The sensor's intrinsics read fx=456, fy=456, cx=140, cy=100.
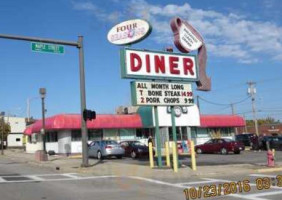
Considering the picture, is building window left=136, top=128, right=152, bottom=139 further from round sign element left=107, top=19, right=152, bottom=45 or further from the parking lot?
round sign element left=107, top=19, right=152, bottom=45

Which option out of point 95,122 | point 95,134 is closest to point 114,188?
point 95,122

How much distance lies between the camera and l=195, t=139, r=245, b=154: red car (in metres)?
38.1

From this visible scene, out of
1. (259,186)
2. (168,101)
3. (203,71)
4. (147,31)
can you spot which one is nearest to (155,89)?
(168,101)

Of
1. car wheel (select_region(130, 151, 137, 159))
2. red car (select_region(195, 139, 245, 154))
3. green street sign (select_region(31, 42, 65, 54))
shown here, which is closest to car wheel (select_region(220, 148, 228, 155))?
red car (select_region(195, 139, 245, 154))

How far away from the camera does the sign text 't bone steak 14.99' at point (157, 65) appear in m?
21.9

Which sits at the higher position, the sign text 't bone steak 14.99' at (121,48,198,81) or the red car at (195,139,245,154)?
the sign text 't bone steak 14.99' at (121,48,198,81)

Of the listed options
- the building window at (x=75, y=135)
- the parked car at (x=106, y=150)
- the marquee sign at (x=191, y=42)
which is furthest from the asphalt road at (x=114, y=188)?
the building window at (x=75, y=135)

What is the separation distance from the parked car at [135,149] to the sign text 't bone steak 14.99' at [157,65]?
12.0m

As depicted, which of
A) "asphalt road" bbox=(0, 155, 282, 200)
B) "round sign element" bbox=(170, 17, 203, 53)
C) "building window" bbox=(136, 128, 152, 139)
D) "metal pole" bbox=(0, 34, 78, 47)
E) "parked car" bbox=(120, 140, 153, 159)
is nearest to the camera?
"asphalt road" bbox=(0, 155, 282, 200)

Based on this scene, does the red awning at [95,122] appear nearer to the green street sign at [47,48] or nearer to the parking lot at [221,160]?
the parking lot at [221,160]

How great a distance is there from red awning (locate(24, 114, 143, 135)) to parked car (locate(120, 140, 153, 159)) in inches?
256

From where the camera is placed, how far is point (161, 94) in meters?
22.9

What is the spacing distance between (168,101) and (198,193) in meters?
10.0

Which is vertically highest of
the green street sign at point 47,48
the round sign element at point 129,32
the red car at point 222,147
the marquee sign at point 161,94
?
the round sign element at point 129,32
